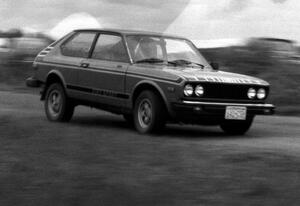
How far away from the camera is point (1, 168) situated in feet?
26.1

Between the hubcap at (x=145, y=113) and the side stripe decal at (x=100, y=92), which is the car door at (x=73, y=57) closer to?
the side stripe decal at (x=100, y=92)

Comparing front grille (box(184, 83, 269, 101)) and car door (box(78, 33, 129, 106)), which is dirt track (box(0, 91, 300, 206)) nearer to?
front grille (box(184, 83, 269, 101))

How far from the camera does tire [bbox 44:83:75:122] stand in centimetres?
1231

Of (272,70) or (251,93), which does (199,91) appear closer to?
(251,93)

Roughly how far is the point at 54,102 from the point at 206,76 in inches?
120

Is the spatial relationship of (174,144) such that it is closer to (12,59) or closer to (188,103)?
(188,103)

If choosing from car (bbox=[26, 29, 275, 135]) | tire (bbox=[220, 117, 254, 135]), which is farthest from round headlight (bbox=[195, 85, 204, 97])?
tire (bbox=[220, 117, 254, 135])

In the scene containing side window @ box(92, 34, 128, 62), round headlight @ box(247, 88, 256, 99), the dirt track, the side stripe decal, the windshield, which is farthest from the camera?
side window @ box(92, 34, 128, 62)

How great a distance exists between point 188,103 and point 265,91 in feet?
4.33

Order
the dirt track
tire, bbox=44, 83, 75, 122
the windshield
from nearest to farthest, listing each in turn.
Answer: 1. the dirt track
2. the windshield
3. tire, bbox=44, 83, 75, 122

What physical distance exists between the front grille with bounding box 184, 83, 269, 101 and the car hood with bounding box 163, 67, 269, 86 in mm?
54

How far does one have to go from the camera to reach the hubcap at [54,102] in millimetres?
12422

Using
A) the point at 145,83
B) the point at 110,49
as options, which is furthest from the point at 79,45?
the point at 145,83

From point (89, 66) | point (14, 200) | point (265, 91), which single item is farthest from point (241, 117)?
point (14, 200)
